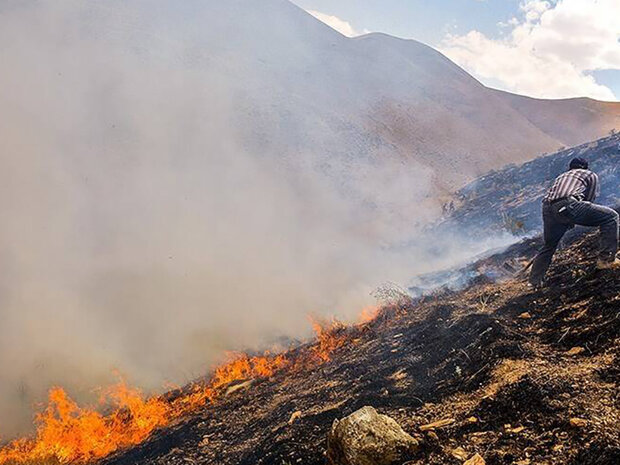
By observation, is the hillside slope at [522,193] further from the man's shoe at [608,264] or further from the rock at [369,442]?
the rock at [369,442]

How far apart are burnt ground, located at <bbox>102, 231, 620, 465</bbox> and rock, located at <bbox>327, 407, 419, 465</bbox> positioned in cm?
15

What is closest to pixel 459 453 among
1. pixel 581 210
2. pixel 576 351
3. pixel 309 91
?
pixel 576 351

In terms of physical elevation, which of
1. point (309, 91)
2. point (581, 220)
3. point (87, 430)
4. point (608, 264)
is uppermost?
point (309, 91)

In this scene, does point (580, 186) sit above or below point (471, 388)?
above

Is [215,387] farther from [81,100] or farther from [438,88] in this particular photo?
[438,88]

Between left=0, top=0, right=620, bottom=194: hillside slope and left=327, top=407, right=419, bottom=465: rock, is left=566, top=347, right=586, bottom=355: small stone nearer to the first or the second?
left=327, top=407, right=419, bottom=465: rock

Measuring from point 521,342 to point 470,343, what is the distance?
547 millimetres

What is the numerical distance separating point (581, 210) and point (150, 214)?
51.3 feet

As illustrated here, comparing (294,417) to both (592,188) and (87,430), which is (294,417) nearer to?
(87,430)

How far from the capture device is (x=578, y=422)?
9.05ft

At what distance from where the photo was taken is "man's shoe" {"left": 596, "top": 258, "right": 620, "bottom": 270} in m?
4.98

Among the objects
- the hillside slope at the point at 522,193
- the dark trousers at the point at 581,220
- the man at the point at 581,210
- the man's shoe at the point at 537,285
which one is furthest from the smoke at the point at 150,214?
the man at the point at 581,210

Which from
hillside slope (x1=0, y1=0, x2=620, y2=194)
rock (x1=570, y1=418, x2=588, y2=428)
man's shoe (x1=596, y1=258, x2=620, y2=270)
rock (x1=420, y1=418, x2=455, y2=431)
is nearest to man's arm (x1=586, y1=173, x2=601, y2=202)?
man's shoe (x1=596, y1=258, x2=620, y2=270)

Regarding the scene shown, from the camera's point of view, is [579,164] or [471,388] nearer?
[471,388]
